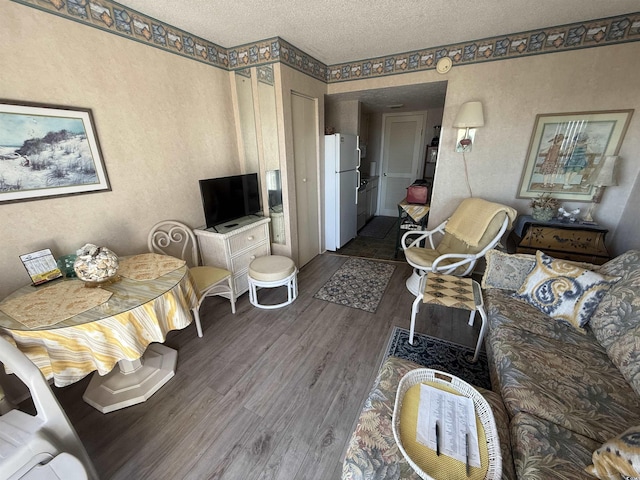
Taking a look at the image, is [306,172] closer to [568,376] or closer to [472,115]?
[472,115]

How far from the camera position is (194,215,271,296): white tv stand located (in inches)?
95.0

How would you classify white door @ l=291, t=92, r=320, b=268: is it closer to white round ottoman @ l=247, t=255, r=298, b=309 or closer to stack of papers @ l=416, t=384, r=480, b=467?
white round ottoman @ l=247, t=255, r=298, b=309

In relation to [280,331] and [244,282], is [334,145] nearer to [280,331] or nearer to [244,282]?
[244,282]

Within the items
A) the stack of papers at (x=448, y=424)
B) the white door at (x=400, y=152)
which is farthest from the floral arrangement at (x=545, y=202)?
the white door at (x=400, y=152)

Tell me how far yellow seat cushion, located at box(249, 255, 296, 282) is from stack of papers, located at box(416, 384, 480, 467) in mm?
1495

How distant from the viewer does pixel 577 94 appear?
2379 millimetres

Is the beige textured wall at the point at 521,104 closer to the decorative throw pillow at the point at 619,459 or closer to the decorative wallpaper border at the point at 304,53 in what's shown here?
the decorative wallpaper border at the point at 304,53

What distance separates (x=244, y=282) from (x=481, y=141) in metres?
2.96

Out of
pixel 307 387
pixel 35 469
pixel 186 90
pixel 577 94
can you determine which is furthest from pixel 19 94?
pixel 577 94

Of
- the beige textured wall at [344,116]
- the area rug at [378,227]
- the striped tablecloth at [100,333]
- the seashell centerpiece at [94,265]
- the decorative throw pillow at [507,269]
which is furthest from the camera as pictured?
the area rug at [378,227]

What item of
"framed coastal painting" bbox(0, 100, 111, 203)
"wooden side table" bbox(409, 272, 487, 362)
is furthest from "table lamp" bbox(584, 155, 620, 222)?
"framed coastal painting" bbox(0, 100, 111, 203)

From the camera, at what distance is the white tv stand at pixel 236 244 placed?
7.91ft

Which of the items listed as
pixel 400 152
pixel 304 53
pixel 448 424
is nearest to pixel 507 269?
pixel 448 424

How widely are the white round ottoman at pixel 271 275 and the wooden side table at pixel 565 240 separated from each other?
2.26 metres
